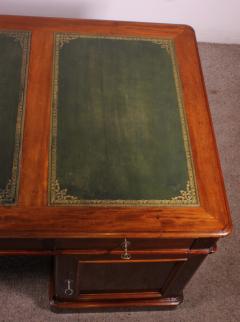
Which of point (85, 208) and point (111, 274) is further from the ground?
point (85, 208)

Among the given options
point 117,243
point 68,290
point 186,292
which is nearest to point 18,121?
point 117,243

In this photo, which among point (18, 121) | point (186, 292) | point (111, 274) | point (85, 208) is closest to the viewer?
point (85, 208)

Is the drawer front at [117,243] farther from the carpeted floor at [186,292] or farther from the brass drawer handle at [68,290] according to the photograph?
the carpeted floor at [186,292]

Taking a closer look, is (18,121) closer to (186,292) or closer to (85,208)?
(85,208)

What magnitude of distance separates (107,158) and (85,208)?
0.42ft

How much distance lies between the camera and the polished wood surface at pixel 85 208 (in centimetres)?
82

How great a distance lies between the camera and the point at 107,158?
3.00 ft

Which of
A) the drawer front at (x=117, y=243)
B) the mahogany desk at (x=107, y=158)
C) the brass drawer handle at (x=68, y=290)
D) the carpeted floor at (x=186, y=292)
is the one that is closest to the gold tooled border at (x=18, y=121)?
the mahogany desk at (x=107, y=158)

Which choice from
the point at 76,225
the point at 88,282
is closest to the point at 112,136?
the point at 76,225

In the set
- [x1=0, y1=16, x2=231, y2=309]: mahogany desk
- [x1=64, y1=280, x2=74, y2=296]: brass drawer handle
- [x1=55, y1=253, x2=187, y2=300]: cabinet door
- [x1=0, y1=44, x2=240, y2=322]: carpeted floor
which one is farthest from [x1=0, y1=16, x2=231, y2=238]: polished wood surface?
[x1=0, y1=44, x2=240, y2=322]: carpeted floor

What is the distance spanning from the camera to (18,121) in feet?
3.09

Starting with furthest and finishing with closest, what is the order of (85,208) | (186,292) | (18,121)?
1. (186,292)
2. (18,121)
3. (85,208)

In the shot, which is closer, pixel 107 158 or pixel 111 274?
pixel 107 158

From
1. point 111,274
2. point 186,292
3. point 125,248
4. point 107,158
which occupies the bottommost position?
point 186,292
